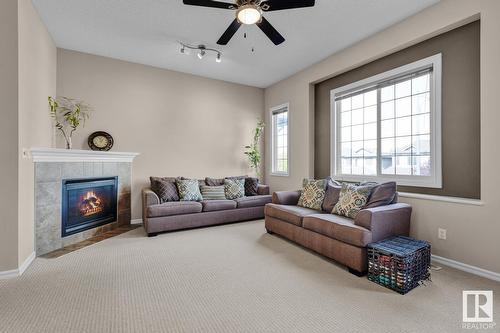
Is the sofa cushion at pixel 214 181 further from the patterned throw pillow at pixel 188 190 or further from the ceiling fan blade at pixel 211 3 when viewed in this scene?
the ceiling fan blade at pixel 211 3

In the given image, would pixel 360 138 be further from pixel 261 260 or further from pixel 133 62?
pixel 133 62

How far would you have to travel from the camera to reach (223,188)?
5102 millimetres

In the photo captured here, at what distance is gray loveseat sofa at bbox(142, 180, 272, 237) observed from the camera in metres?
4.03

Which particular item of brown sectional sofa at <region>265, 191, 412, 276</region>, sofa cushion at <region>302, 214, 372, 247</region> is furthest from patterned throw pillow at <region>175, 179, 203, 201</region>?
sofa cushion at <region>302, 214, 372, 247</region>

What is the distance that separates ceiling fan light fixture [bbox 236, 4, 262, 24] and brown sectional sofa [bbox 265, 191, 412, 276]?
93.4 inches

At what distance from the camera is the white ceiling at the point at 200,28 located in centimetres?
307

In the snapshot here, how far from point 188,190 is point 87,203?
1.61m

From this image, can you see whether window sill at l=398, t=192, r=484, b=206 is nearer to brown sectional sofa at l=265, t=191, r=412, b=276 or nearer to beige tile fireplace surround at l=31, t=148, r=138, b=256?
brown sectional sofa at l=265, t=191, r=412, b=276

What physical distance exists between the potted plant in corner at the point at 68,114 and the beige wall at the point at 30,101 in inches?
17.6

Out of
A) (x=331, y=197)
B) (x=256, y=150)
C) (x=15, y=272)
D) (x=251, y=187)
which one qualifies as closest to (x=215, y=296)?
(x=15, y=272)

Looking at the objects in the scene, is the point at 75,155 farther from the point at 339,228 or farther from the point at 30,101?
the point at 339,228

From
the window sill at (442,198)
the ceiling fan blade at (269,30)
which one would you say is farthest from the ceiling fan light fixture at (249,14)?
the window sill at (442,198)

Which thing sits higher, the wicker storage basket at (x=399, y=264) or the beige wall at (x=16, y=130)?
the beige wall at (x=16, y=130)

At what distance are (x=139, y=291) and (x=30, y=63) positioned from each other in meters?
2.98
